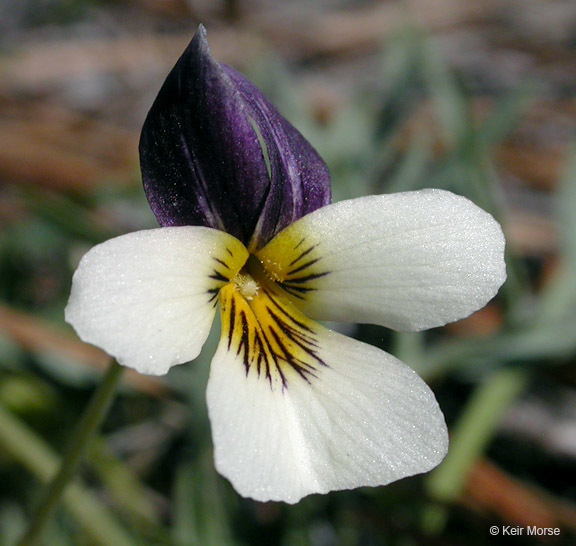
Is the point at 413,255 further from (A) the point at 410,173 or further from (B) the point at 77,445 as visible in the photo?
(A) the point at 410,173

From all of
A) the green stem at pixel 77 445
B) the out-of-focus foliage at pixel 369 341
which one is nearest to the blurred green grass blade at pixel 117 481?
the out-of-focus foliage at pixel 369 341

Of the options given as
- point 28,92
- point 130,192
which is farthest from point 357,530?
point 28,92

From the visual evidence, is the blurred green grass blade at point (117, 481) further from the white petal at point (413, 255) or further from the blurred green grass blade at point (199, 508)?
the white petal at point (413, 255)

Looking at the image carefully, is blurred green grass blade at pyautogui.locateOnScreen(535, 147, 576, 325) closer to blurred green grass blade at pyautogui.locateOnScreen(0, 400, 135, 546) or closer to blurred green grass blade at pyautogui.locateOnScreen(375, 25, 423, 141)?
blurred green grass blade at pyautogui.locateOnScreen(375, 25, 423, 141)

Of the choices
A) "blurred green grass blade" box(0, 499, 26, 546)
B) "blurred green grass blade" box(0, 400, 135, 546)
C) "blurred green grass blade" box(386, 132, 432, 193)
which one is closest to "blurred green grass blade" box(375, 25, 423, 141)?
"blurred green grass blade" box(386, 132, 432, 193)

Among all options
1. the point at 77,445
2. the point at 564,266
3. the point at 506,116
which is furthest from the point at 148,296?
the point at 506,116

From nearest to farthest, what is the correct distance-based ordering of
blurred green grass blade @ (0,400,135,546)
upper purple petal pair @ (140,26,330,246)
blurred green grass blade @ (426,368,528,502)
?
1. upper purple petal pair @ (140,26,330,246)
2. blurred green grass blade @ (0,400,135,546)
3. blurred green grass blade @ (426,368,528,502)

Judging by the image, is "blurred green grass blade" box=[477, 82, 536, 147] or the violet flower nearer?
the violet flower
